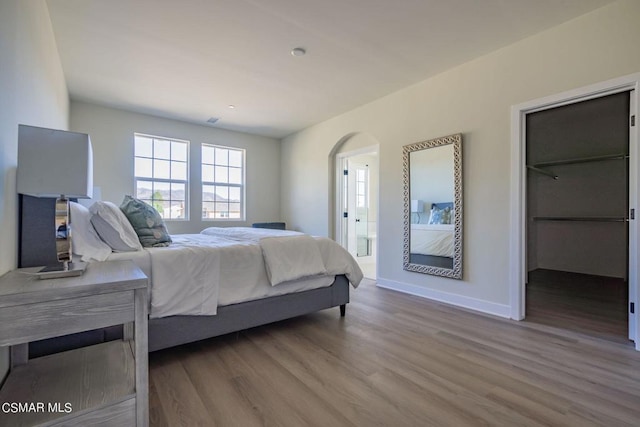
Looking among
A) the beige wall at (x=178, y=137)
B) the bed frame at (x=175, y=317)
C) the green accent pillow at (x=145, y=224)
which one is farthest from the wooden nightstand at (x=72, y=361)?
the beige wall at (x=178, y=137)

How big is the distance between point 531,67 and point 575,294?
2841 mm

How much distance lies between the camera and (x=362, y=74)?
3.41 meters

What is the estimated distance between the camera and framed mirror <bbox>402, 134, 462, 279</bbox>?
3258mm

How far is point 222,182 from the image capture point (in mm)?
5535

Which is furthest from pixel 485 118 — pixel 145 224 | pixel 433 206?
pixel 145 224

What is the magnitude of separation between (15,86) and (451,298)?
12.7ft

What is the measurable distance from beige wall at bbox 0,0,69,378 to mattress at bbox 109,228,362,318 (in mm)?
559

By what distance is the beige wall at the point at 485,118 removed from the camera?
7.72 ft

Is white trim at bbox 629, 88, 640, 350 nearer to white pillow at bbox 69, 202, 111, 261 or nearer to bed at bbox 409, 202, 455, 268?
bed at bbox 409, 202, 455, 268

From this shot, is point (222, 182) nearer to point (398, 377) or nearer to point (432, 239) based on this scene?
point (432, 239)

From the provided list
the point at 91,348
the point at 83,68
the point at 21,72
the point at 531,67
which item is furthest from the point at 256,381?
the point at 83,68

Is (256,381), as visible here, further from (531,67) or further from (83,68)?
(83,68)

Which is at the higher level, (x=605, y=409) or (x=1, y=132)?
(x=1, y=132)

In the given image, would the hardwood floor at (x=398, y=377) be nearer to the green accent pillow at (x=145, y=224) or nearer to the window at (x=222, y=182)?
the green accent pillow at (x=145, y=224)
